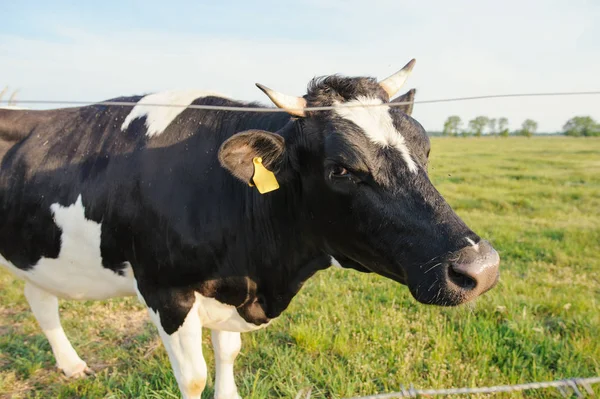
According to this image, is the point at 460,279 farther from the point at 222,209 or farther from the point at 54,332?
the point at 54,332

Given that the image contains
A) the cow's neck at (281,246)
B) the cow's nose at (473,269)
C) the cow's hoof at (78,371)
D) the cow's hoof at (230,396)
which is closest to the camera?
the cow's nose at (473,269)

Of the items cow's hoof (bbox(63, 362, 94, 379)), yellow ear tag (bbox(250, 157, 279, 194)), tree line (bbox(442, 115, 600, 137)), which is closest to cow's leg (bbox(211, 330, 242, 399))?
cow's hoof (bbox(63, 362, 94, 379))

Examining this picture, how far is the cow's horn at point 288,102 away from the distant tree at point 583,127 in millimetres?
65145

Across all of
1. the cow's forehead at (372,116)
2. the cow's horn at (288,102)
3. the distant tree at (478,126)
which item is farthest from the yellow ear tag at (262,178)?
the distant tree at (478,126)

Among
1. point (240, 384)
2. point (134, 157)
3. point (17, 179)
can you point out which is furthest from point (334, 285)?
point (17, 179)

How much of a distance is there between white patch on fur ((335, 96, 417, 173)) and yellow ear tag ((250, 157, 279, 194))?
0.52 meters

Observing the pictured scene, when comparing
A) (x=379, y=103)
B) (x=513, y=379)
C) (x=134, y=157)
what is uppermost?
(x=379, y=103)

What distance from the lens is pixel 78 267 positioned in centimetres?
325

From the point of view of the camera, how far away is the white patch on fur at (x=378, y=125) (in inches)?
90.1

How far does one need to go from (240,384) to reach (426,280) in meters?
2.17

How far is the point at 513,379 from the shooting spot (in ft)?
11.0

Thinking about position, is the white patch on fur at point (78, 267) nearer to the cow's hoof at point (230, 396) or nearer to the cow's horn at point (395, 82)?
the cow's hoof at point (230, 396)

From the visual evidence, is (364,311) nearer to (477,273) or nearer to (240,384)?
(240,384)

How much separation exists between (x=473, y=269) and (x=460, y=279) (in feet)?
0.35
